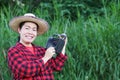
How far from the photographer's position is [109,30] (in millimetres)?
5637

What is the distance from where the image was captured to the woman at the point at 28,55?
12.1 ft

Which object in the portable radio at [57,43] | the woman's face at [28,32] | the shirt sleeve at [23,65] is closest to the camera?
the shirt sleeve at [23,65]

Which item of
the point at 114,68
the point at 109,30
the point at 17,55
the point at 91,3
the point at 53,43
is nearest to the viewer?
the point at 17,55

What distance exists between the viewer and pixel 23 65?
3.67 m

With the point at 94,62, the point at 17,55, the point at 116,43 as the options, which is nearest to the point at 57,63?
the point at 17,55

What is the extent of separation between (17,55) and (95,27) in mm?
2282

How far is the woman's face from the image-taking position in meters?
3.80

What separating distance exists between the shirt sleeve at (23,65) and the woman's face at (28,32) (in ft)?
0.48

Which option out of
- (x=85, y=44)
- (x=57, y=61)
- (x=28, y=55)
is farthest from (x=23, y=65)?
(x=85, y=44)

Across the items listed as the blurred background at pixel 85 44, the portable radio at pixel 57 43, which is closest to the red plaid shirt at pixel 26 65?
the portable radio at pixel 57 43

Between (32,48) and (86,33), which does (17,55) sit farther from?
(86,33)

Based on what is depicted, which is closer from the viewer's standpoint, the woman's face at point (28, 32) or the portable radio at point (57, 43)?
the woman's face at point (28, 32)

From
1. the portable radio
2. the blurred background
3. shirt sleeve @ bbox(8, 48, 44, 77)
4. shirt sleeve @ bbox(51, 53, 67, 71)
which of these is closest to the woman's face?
shirt sleeve @ bbox(8, 48, 44, 77)

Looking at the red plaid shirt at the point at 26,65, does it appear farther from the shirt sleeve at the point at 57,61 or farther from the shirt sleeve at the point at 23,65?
the shirt sleeve at the point at 57,61
